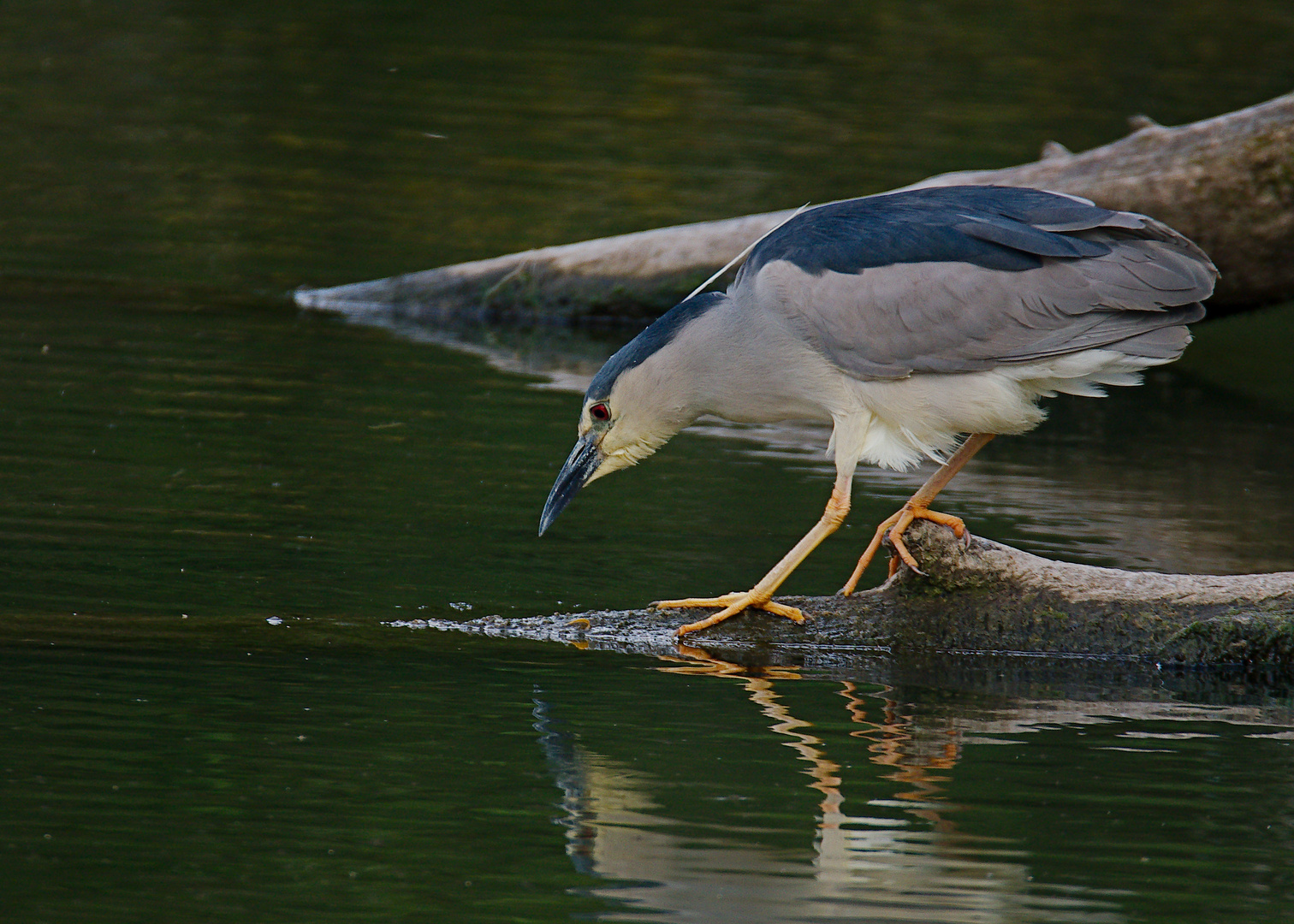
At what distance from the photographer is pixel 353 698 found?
5629 millimetres

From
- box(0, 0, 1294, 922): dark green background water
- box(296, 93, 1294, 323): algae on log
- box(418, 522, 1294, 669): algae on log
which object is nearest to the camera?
box(0, 0, 1294, 922): dark green background water

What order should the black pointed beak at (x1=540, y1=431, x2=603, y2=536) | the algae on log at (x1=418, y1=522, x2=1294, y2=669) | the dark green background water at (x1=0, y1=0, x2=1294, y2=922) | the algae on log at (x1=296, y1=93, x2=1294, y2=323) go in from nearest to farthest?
1. the dark green background water at (x1=0, y1=0, x2=1294, y2=922)
2. the algae on log at (x1=418, y1=522, x2=1294, y2=669)
3. the black pointed beak at (x1=540, y1=431, x2=603, y2=536)
4. the algae on log at (x1=296, y1=93, x2=1294, y2=323)

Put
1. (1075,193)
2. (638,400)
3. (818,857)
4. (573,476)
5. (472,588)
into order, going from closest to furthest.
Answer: (818,857), (638,400), (573,476), (472,588), (1075,193)

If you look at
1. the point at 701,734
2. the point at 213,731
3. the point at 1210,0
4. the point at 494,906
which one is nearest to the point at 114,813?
the point at 213,731

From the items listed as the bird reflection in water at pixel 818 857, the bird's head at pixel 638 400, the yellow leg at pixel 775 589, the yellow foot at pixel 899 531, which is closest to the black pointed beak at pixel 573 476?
the bird's head at pixel 638 400

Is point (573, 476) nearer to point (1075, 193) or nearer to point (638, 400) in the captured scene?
point (638, 400)

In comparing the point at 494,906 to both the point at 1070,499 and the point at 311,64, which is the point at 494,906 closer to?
the point at 1070,499

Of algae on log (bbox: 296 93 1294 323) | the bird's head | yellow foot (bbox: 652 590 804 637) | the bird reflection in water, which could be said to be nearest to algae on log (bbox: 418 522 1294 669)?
yellow foot (bbox: 652 590 804 637)

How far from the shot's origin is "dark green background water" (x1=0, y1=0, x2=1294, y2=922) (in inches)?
177

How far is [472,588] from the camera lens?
6938mm

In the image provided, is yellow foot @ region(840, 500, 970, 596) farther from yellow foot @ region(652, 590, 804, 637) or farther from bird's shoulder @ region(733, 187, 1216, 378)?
bird's shoulder @ region(733, 187, 1216, 378)

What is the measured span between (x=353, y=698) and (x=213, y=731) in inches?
19.6

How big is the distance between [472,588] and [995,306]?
2144 mm

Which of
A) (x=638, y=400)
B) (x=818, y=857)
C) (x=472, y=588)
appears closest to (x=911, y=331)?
(x=638, y=400)
